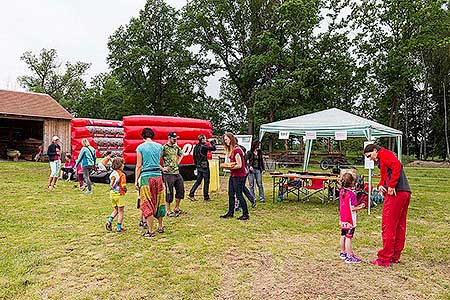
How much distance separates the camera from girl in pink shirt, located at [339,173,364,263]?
4.94 metres

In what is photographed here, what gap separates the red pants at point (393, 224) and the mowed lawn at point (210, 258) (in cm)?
19

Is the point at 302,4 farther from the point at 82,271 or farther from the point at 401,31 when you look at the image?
the point at 82,271

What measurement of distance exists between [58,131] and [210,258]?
21.5m

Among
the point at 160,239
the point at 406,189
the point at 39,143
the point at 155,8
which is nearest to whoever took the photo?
the point at 406,189

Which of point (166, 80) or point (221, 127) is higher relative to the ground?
point (166, 80)

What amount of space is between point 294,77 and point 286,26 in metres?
3.40

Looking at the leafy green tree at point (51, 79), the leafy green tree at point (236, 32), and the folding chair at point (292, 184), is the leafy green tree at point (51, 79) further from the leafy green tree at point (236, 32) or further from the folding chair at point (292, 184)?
the folding chair at point (292, 184)

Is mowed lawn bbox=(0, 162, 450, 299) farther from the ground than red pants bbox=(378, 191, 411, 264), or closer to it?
closer to it

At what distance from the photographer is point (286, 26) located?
25.3 metres

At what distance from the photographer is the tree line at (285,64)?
24797 millimetres

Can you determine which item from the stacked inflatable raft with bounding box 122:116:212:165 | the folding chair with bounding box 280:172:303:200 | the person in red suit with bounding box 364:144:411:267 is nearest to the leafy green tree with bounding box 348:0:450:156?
the stacked inflatable raft with bounding box 122:116:212:165

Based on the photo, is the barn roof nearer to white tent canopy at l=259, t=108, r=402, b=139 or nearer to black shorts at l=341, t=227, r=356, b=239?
white tent canopy at l=259, t=108, r=402, b=139

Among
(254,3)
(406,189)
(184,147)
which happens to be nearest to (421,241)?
(406,189)

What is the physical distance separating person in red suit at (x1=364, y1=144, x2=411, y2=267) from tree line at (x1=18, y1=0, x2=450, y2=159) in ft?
63.5
